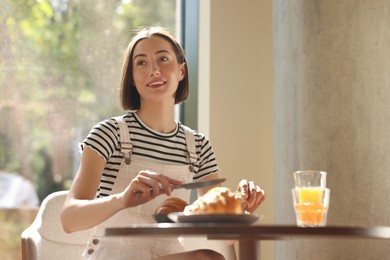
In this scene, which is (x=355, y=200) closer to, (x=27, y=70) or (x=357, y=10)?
(x=357, y=10)

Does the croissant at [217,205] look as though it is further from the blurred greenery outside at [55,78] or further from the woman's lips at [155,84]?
the blurred greenery outside at [55,78]

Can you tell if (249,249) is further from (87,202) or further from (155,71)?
(155,71)

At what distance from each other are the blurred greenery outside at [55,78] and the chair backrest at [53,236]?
45.4 inches

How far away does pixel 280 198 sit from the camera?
4043 millimetres

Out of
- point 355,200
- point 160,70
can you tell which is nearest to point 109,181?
point 160,70

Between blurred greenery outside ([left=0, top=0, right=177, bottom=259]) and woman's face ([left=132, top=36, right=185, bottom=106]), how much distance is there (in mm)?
1395

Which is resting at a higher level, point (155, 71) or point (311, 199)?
point (155, 71)

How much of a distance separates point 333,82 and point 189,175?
45.3 inches

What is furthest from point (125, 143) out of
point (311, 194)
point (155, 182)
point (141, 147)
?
point (311, 194)

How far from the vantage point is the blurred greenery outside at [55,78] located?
4.07 metres

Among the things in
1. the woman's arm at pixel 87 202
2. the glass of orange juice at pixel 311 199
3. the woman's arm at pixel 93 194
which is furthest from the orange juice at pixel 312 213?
the woman's arm at pixel 87 202

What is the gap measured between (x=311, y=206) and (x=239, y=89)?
218cm

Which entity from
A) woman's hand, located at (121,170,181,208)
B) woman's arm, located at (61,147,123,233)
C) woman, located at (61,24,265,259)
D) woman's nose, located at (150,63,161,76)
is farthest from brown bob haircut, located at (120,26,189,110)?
woman's hand, located at (121,170,181,208)

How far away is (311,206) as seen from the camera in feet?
7.30
